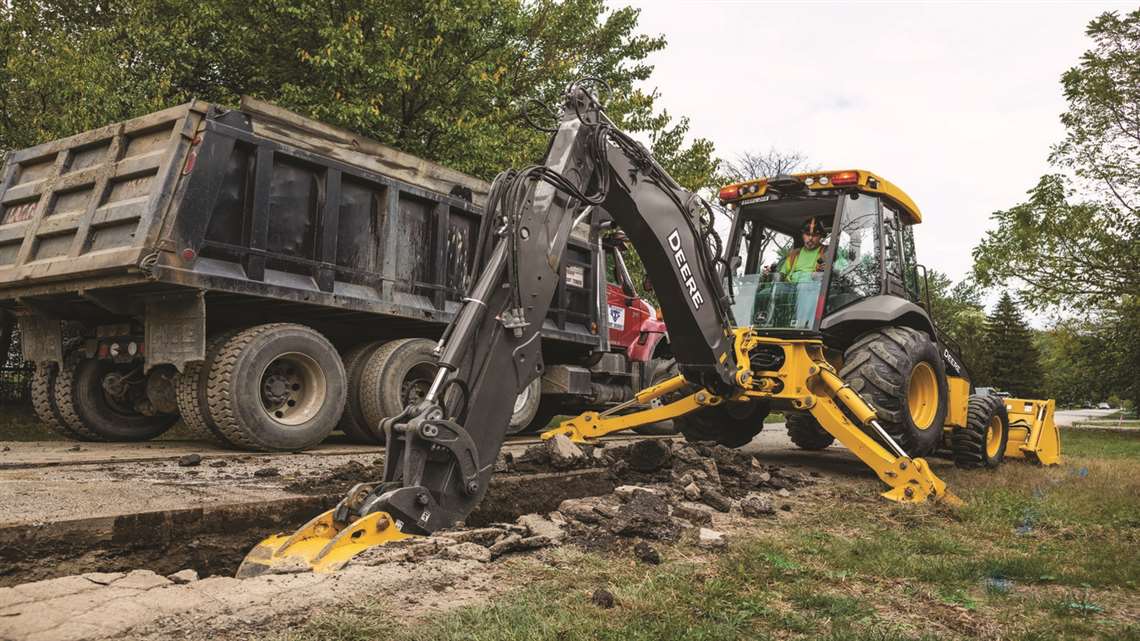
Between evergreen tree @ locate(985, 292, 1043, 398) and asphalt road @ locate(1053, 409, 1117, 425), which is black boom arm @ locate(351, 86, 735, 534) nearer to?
asphalt road @ locate(1053, 409, 1117, 425)

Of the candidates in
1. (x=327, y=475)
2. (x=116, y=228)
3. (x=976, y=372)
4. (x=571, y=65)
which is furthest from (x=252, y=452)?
(x=976, y=372)

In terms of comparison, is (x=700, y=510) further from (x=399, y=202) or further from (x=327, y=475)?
(x=399, y=202)

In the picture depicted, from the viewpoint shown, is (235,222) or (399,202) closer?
(235,222)

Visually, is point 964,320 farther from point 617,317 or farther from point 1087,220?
point 617,317

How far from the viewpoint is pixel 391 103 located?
13.7 meters

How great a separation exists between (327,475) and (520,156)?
9.85m

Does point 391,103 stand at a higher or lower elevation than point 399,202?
higher

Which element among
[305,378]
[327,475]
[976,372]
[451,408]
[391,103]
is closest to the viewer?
[451,408]

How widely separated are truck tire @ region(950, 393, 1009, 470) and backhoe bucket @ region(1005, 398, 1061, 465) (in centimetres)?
102

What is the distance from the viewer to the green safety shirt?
7.28 meters

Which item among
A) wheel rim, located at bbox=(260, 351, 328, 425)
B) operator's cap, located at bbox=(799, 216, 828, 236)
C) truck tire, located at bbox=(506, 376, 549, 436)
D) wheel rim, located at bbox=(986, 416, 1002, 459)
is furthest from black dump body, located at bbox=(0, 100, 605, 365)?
wheel rim, located at bbox=(986, 416, 1002, 459)

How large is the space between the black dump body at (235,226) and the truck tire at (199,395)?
49 centimetres

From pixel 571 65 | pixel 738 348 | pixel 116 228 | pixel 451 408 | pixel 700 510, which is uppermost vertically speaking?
pixel 571 65

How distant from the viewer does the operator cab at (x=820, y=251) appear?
7.15m
